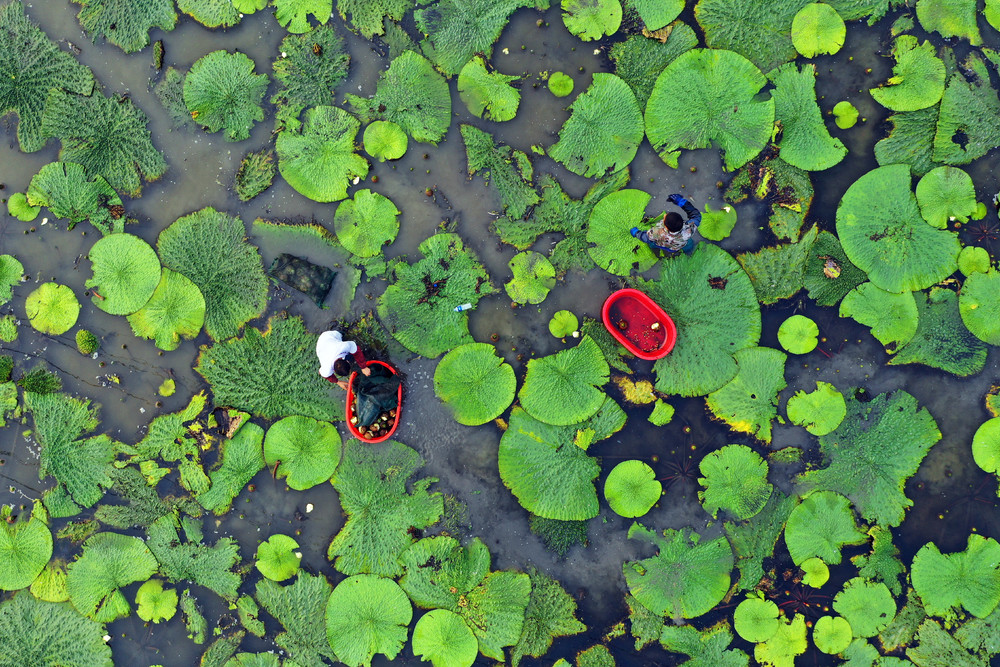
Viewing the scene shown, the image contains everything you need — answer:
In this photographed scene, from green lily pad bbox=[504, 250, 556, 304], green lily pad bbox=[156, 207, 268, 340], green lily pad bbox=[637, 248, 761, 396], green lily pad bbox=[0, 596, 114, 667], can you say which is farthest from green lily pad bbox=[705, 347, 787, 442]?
green lily pad bbox=[0, 596, 114, 667]

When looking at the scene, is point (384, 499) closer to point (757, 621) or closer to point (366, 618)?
point (366, 618)

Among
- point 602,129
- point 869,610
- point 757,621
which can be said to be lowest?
point 757,621

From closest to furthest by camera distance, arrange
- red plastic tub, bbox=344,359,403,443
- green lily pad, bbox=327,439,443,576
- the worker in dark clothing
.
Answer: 1. the worker in dark clothing
2. red plastic tub, bbox=344,359,403,443
3. green lily pad, bbox=327,439,443,576

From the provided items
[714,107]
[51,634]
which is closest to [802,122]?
[714,107]

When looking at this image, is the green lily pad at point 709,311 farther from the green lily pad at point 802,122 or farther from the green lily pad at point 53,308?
the green lily pad at point 53,308

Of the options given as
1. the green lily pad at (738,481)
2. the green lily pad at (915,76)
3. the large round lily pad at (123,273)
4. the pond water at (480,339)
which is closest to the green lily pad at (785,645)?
the pond water at (480,339)

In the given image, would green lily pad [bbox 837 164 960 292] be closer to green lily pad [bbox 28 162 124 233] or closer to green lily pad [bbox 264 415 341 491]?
green lily pad [bbox 264 415 341 491]

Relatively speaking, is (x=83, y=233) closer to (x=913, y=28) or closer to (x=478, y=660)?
(x=478, y=660)
